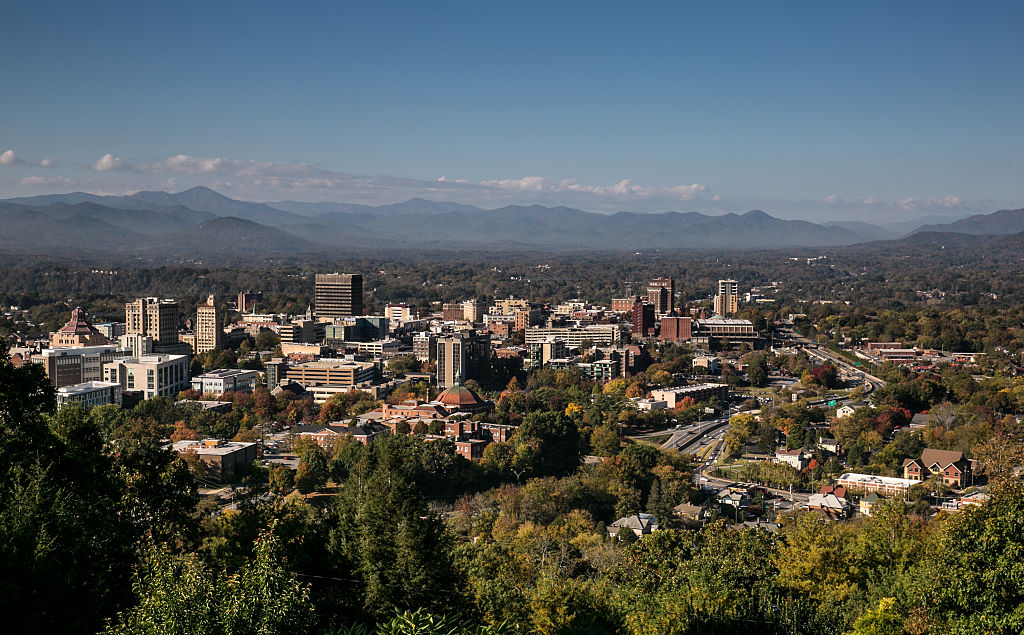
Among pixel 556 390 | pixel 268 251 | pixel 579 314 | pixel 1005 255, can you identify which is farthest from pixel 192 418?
pixel 268 251

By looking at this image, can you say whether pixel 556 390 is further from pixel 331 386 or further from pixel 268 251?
pixel 268 251

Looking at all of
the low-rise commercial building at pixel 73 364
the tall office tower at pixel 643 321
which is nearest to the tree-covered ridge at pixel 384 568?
the low-rise commercial building at pixel 73 364

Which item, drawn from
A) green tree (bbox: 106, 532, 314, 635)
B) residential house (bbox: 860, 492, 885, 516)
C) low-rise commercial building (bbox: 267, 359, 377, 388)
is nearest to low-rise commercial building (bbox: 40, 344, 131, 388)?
low-rise commercial building (bbox: 267, 359, 377, 388)

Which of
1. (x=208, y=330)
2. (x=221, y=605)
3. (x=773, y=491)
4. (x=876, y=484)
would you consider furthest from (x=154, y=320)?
(x=221, y=605)

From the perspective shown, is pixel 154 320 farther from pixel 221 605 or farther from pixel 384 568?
pixel 221 605

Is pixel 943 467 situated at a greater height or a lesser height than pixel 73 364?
lesser

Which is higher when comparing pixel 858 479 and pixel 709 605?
pixel 709 605
